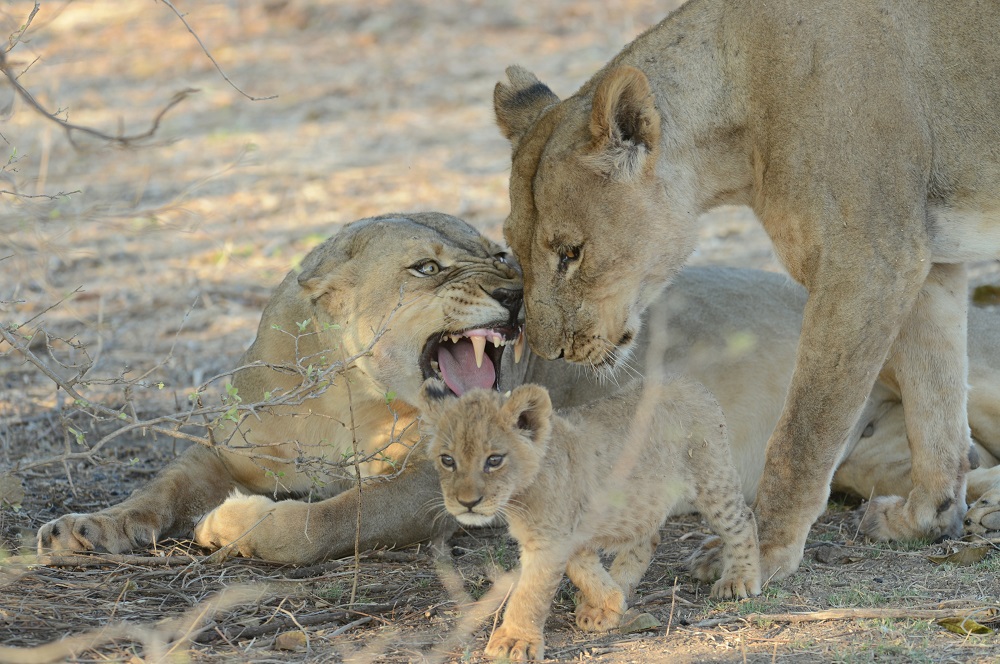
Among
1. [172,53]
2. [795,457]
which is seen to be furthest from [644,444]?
[172,53]

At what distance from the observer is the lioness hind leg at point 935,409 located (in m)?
4.43

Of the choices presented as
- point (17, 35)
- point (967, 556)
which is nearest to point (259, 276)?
point (17, 35)

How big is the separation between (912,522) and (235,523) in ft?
7.90

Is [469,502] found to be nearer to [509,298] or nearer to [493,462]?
[493,462]

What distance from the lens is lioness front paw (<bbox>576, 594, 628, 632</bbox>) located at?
11.5 feet

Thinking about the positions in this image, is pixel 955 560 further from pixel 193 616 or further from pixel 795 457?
pixel 193 616

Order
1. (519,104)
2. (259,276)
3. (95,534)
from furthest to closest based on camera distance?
1. (259,276)
2. (519,104)
3. (95,534)

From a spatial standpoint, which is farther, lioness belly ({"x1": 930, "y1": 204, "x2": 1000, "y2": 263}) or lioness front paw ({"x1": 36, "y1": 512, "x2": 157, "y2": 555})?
lioness front paw ({"x1": 36, "y1": 512, "x2": 157, "y2": 555})

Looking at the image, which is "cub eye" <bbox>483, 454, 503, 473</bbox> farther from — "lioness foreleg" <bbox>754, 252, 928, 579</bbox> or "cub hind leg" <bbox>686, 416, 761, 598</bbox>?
"lioness foreleg" <bbox>754, 252, 928, 579</bbox>

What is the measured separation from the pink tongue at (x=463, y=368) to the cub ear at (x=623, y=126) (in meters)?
0.89

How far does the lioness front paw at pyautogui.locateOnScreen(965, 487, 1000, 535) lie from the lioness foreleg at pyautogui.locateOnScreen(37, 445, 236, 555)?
2.80m

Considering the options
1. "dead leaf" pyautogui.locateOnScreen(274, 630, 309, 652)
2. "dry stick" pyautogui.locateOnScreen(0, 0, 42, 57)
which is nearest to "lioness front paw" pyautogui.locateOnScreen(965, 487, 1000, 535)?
"dead leaf" pyautogui.locateOnScreen(274, 630, 309, 652)

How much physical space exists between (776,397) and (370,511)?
1.80m

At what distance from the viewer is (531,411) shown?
10.9 ft
